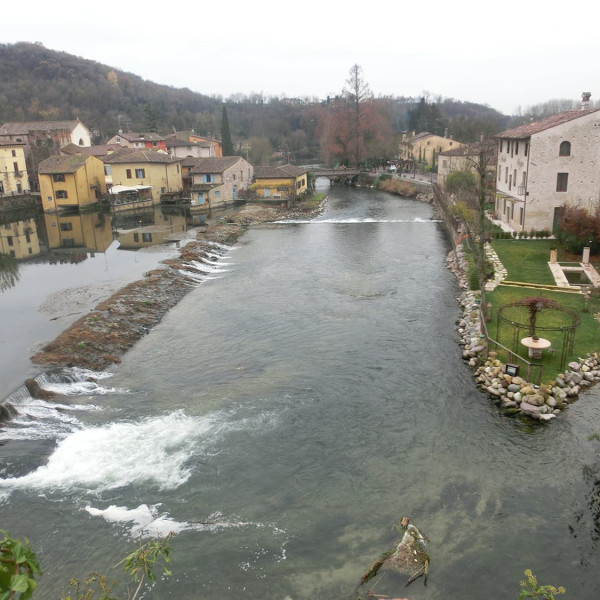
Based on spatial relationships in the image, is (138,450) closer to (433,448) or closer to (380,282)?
(433,448)

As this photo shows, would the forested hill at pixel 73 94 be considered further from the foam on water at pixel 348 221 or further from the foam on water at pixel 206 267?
the foam on water at pixel 206 267

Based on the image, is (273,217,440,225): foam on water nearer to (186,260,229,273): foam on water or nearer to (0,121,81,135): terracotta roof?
(186,260,229,273): foam on water

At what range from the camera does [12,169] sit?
6731 centimetres

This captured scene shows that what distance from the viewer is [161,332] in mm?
23516

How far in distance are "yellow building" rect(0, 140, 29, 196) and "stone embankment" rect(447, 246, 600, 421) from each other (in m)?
64.9

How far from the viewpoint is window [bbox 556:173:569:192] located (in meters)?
33.3

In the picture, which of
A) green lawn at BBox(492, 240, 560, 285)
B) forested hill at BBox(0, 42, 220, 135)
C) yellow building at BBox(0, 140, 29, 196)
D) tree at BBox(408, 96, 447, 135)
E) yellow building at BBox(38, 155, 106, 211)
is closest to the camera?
green lawn at BBox(492, 240, 560, 285)

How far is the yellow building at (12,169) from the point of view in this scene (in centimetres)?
6619

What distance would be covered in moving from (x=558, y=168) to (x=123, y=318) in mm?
27540

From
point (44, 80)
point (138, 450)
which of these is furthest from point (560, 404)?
point (44, 80)

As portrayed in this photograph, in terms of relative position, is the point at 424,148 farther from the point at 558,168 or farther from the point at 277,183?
the point at 558,168

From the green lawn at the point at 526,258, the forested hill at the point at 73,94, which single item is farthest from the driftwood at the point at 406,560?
the forested hill at the point at 73,94

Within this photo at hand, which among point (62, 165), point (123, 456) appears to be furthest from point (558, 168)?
point (62, 165)

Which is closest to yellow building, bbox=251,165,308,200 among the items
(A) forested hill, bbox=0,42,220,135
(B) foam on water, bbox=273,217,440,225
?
(B) foam on water, bbox=273,217,440,225
